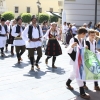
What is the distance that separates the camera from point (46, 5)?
68.8 metres

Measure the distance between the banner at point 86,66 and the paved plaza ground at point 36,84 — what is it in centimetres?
56

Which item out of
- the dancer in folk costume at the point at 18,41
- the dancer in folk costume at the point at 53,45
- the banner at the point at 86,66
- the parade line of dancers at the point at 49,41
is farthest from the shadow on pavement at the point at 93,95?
the dancer in folk costume at the point at 18,41

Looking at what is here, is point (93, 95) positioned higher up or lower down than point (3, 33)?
lower down

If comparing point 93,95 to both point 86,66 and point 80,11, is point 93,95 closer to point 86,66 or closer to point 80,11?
point 86,66

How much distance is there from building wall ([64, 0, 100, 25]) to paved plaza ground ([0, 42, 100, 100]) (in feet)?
47.8

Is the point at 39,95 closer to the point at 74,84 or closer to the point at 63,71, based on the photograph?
the point at 74,84

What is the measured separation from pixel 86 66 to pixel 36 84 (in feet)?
6.18

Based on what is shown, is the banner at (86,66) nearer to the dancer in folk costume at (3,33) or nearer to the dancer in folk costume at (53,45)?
the dancer in folk costume at (53,45)

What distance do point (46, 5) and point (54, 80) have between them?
2451 inches

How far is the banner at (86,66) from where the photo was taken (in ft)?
19.1

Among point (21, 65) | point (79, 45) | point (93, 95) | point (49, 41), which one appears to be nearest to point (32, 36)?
point (49, 41)

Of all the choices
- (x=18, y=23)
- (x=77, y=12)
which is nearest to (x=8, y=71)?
(x=18, y=23)

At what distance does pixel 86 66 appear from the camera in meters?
5.85

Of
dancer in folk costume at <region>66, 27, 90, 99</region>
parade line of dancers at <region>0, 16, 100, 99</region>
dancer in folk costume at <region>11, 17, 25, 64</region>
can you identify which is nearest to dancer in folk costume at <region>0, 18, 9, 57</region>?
parade line of dancers at <region>0, 16, 100, 99</region>
